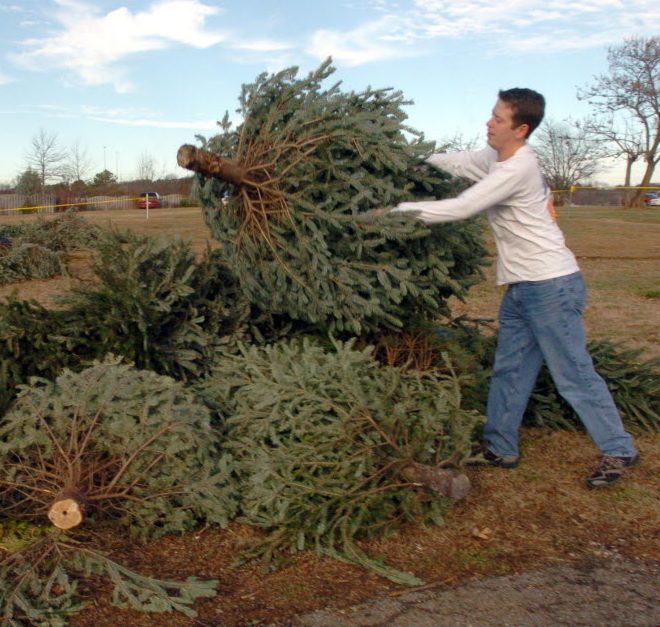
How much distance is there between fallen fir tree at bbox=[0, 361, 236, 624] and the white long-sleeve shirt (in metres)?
1.65

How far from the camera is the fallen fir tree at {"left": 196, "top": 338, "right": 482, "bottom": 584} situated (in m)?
3.39

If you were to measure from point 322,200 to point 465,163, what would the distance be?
907 mm

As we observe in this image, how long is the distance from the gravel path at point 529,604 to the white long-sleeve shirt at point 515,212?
1591 mm

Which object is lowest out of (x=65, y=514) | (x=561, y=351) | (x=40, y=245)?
(x=65, y=514)

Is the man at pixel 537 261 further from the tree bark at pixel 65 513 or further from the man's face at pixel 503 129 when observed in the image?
the tree bark at pixel 65 513

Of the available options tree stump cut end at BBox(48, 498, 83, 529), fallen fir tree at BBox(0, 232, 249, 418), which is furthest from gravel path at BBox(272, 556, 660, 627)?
fallen fir tree at BBox(0, 232, 249, 418)

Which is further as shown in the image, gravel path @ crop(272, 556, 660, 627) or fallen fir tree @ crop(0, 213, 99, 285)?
fallen fir tree @ crop(0, 213, 99, 285)

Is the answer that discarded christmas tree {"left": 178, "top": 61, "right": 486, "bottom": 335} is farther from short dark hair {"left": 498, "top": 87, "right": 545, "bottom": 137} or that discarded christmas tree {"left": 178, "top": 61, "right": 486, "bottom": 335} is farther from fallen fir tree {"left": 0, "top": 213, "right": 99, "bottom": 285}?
fallen fir tree {"left": 0, "top": 213, "right": 99, "bottom": 285}

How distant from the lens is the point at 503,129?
405 cm

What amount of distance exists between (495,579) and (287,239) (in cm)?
203

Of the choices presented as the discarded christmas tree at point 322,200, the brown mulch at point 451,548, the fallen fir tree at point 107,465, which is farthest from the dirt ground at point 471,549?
the discarded christmas tree at point 322,200

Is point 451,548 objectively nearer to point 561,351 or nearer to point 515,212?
point 561,351

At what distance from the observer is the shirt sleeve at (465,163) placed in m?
4.27

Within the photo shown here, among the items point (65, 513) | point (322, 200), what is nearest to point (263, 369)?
point (322, 200)
